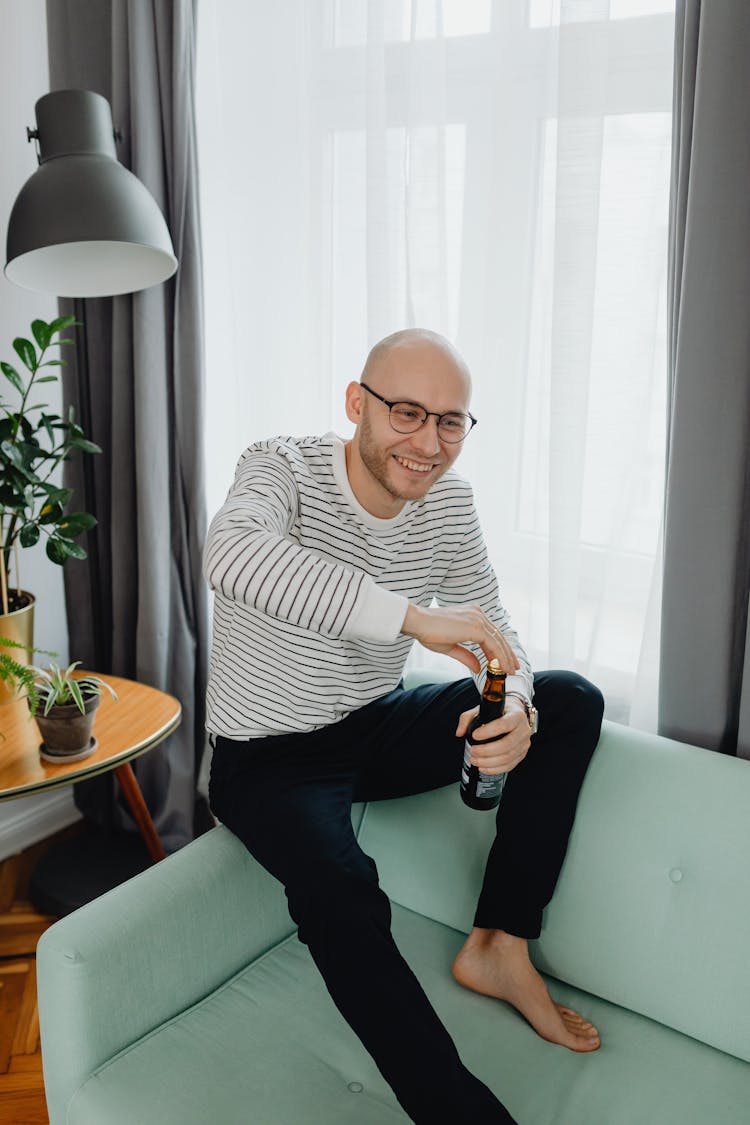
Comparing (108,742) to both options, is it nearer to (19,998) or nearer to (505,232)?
(19,998)

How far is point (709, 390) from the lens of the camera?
1409 mm

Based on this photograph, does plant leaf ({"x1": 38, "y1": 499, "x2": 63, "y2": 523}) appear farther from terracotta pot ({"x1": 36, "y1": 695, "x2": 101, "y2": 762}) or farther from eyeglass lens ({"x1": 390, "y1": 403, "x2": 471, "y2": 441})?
eyeglass lens ({"x1": 390, "y1": 403, "x2": 471, "y2": 441})

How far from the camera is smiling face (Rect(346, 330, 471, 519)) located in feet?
4.49

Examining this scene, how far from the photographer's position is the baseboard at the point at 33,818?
2334mm

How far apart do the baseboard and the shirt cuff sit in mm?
1481

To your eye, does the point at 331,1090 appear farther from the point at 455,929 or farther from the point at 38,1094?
the point at 38,1094

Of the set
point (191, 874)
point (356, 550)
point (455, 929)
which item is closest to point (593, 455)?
point (356, 550)

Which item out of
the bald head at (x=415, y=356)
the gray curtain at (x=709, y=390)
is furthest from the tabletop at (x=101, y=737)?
the gray curtain at (x=709, y=390)

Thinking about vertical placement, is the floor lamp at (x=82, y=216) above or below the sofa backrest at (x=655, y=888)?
above

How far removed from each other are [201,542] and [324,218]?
81 cm

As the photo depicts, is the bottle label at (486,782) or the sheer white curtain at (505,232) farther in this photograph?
the sheer white curtain at (505,232)

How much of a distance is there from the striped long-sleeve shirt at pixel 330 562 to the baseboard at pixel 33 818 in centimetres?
109

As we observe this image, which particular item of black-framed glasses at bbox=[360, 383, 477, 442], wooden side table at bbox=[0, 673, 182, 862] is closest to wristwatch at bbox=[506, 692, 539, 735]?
black-framed glasses at bbox=[360, 383, 477, 442]

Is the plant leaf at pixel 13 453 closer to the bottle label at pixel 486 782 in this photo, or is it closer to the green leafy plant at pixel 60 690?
the green leafy plant at pixel 60 690
